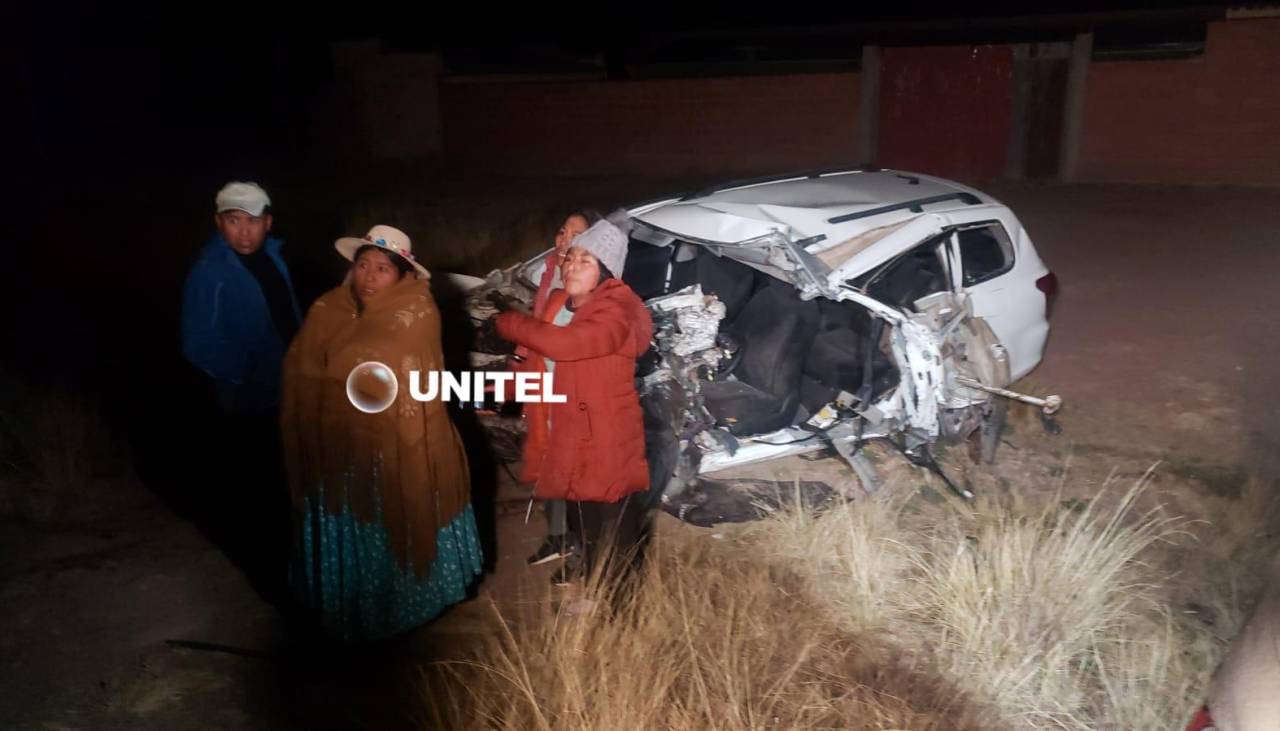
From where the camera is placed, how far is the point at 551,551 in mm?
4738

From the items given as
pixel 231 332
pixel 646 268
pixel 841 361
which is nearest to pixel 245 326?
pixel 231 332

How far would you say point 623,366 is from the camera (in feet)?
12.7

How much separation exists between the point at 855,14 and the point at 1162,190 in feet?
23.4

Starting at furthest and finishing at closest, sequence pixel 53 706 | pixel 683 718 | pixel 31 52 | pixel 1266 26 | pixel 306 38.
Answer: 1. pixel 306 38
2. pixel 31 52
3. pixel 1266 26
4. pixel 53 706
5. pixel 683 718

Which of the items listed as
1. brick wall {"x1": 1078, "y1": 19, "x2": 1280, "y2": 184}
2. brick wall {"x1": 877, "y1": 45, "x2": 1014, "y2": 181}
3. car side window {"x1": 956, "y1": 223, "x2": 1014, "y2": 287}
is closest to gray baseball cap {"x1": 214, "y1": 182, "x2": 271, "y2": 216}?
car side window {"x1": 956, "y1": 223, "x2": 1014, "y2": 287}

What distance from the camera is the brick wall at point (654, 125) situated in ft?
58.7

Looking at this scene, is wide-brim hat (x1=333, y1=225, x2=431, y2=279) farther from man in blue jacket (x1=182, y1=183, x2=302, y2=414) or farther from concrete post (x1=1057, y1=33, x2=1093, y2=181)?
concrete post (x1=1057, y1=33, x2=1093, y2=181)

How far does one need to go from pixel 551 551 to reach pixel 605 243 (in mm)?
1668

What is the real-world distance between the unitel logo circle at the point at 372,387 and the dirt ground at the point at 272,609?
1125 millimetres

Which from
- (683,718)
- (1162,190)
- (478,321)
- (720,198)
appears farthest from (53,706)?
(1162,190)

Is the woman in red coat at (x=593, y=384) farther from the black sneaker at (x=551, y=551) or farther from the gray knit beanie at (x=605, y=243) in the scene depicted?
the black sneaker at (x=551, y=551)

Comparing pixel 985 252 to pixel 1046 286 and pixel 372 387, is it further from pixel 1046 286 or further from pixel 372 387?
pixel 372 387

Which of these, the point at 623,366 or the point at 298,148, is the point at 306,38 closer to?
the point at 298,148

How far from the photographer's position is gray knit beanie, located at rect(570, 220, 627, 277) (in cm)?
382
